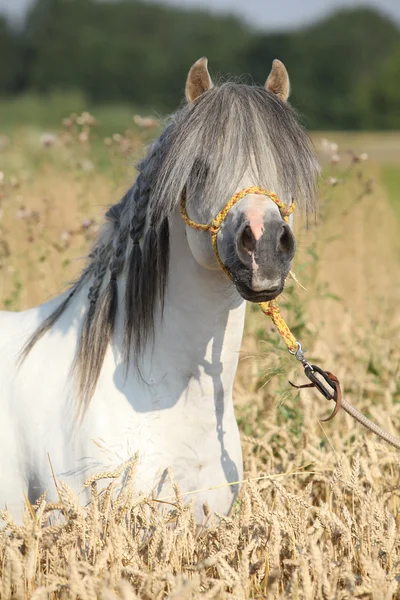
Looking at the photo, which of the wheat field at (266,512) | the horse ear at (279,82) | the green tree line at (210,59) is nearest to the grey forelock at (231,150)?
the horse ear at (279,82)

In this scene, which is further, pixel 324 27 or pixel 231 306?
pixel 324 27

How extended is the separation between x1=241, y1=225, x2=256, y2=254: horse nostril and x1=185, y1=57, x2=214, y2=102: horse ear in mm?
604

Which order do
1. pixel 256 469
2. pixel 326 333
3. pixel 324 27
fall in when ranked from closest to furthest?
pixel 256 469, pixel 326 333, pixel 324 27

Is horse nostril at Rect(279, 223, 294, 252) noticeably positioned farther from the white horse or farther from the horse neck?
the horse neck

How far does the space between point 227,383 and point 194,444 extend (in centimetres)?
27

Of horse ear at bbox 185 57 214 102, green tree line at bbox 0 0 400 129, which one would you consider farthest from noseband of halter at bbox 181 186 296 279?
green tree line at bbox 0 0 400 129

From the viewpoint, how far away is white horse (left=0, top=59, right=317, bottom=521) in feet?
8.34

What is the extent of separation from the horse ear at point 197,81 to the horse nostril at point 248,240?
0.60 metres

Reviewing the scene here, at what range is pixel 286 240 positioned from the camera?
239 cm

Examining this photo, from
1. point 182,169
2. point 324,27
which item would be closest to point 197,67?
point 182,169

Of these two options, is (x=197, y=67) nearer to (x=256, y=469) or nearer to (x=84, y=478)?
(x=84, y=478)

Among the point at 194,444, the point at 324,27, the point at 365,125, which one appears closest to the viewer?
the point at 194,444

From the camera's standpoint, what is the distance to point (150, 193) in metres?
2.76

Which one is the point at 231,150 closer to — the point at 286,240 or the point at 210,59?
the point at 286,240
